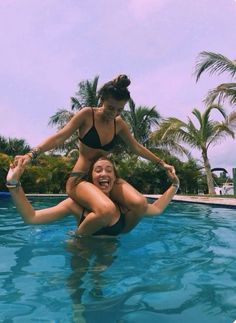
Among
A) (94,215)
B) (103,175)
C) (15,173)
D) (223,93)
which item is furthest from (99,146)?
(223,93)

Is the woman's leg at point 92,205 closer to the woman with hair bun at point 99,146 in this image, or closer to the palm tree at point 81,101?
the woman with hair bun at point 99,146

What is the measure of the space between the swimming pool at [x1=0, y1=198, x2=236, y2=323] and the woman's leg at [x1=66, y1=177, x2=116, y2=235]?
205mm

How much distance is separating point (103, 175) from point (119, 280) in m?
1.63

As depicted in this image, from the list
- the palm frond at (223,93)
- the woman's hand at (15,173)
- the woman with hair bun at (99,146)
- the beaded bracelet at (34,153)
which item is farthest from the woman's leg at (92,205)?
the palm frond at (223,93)

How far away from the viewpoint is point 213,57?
53.1ft

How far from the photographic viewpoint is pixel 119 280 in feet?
10.2

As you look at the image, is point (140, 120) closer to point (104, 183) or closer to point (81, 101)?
point (81, 101)

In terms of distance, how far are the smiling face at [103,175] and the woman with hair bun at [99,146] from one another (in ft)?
0.43

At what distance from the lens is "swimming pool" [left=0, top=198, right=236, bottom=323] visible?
241 cm

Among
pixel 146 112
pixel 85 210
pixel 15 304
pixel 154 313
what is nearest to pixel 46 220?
pixel 85 210

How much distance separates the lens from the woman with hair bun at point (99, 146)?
416cm

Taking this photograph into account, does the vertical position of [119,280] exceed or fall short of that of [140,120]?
it falls short

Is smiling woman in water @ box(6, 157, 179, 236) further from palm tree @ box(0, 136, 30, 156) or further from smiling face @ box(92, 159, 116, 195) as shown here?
palm tree @ box(0, 136, 30, 156)

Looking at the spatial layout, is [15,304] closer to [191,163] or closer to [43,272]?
[43,272]
